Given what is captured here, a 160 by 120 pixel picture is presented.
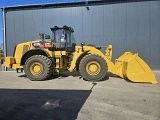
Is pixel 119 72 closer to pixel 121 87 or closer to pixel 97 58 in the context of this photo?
pixel 97 58

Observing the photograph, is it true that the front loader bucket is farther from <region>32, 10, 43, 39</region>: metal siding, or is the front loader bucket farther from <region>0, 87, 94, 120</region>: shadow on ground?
<region>32, 10, 43, 39</region>: metal siding

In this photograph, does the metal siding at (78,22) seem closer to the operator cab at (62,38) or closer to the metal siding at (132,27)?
the metal siding at (132,27)

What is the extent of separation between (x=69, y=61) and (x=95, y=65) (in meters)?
1.63

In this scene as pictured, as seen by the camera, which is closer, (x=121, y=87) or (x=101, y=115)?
(x=101, y=115)

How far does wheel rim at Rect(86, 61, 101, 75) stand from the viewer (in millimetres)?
11086

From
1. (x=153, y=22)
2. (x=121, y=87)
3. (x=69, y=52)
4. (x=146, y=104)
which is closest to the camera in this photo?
(x=146, y=104)

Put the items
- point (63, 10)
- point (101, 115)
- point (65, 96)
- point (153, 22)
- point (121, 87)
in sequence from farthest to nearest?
point (63, 10), point (153, 22), point (121, 87), point (65, 96), point (101, 115)

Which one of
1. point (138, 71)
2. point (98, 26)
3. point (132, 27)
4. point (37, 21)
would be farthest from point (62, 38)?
point (132, 27)

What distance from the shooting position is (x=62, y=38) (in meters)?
12.4

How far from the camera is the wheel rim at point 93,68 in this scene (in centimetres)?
1109

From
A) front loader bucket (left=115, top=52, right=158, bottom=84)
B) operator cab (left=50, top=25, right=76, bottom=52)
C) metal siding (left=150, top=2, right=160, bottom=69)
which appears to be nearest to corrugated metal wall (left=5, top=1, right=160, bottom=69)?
metal siding (left=150, top=2, right=160, bottom=69)

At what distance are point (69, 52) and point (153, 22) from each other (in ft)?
19.0

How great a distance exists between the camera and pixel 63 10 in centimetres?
1591

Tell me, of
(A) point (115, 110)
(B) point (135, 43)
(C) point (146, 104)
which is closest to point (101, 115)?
(A) point (115, 110)
